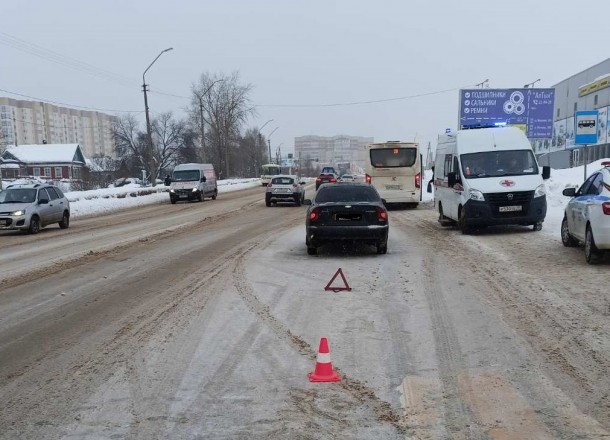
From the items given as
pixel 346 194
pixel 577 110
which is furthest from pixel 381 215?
pixel 577 110

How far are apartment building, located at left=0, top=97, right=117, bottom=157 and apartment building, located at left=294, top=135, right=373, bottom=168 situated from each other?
59228 millimetres

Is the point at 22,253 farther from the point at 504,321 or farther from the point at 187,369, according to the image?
→ the point at 504,321

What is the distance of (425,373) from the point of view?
5.01 meters

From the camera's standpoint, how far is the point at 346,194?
12.7m

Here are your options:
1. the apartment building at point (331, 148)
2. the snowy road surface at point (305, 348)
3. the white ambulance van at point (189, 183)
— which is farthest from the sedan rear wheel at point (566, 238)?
the apartment building at point (331, 148)

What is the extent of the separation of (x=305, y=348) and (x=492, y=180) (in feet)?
34.0

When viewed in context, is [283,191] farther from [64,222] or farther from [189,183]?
[64,222]

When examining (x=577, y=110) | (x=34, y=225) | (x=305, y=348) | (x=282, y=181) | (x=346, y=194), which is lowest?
(x=34, y=225)

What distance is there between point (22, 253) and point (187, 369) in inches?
406

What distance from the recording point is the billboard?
37000mm

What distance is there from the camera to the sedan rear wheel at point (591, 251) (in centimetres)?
980

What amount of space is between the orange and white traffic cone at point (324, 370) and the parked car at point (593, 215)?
654 cm

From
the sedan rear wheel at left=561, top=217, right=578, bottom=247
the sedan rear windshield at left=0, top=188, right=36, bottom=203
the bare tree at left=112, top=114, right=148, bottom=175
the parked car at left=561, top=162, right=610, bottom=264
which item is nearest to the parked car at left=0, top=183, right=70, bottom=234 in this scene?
the sedan rear windshield at left=0, top=188, right=36, bottom=203

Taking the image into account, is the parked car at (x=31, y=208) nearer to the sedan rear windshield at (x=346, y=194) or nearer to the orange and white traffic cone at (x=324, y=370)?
the sedan rear windshield at (x=346, y=194)
